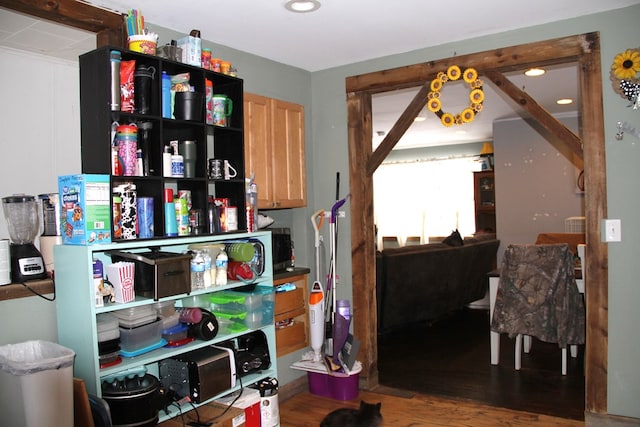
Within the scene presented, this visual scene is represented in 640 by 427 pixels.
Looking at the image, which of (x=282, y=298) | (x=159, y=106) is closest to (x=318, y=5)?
(x=159, y=106)

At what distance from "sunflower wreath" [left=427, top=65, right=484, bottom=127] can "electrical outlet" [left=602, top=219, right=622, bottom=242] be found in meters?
1.05

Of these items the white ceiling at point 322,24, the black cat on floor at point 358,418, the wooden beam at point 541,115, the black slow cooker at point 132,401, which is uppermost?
the white ceiling at point 322,24

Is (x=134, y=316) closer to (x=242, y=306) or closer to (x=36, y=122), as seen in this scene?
(x=242, y=306)

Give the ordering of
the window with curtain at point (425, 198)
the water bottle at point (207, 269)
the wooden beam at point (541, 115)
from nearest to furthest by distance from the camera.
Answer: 1. the water bottle at point (207, 269)
2. the wooden beam at point (541, 115)
3. the window with curtain at point (425, 198)

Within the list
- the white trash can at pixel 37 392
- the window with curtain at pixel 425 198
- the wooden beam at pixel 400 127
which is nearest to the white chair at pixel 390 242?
the window with curtain at pixel 425 198

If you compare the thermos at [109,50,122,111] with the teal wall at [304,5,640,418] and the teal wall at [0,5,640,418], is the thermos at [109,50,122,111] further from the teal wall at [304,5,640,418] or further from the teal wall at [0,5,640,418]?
the teal wall at [304,5,640,418]

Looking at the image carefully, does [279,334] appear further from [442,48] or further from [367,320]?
[442,48]

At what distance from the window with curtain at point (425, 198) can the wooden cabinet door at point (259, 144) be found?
597 centimetres

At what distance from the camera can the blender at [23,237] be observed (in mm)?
2434

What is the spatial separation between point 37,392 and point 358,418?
1.29 meters

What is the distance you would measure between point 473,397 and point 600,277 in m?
1.28

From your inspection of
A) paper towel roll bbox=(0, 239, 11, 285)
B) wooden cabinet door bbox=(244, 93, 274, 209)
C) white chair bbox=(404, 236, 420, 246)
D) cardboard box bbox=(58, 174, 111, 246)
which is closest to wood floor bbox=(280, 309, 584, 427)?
wooden cabinet door bbox=(244, 93, 274, 209)

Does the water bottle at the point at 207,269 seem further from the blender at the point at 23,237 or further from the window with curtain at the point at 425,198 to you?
the window with curtain at the point at 425,198

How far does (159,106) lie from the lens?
271 centimetres
